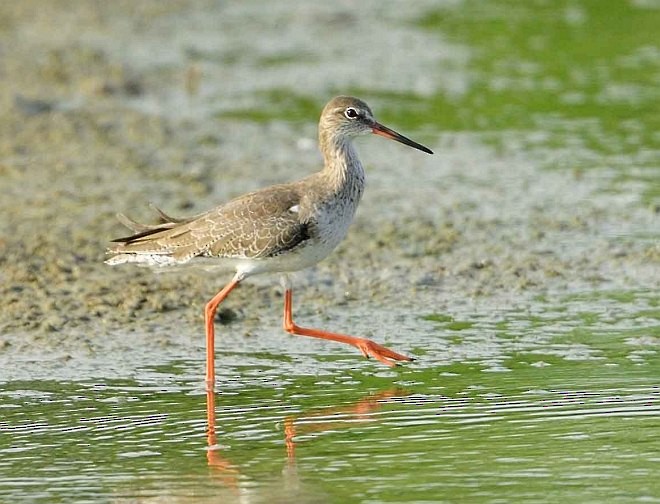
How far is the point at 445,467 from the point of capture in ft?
24.2

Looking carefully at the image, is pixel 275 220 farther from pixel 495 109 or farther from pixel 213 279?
pixel 495 109

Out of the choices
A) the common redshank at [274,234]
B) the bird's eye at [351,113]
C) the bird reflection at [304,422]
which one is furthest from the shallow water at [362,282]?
the bird's eye at [351,113]

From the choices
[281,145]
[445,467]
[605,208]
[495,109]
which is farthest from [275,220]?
[495,109]

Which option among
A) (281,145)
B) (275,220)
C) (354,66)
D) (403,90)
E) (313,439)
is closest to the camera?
(313,439)

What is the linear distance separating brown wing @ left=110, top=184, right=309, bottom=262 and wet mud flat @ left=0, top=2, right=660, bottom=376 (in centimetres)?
67

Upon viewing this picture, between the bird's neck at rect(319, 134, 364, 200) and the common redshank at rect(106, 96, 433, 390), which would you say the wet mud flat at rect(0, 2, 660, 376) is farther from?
the bird's neck at rect(319, 134, 364, 200)

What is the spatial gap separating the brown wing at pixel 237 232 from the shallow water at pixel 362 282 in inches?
26.7

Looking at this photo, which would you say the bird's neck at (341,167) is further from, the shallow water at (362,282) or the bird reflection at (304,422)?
the bird reflection at (304,422)

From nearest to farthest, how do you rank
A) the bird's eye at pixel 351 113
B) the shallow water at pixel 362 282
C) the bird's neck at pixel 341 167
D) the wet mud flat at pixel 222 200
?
the shallow water at pixel 362 282
the bird's neck at pixel 341 167
the bird's eye at pixel 351 113
the wet mud flat at pixel 222 200

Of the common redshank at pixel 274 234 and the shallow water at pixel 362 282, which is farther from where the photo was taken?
the common redshank at pixel 274 234

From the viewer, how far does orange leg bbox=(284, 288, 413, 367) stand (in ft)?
31.3

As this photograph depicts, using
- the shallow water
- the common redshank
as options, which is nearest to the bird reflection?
the shallow water

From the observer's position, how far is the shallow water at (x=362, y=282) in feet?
24.8

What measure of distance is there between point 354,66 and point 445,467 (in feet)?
44.4
